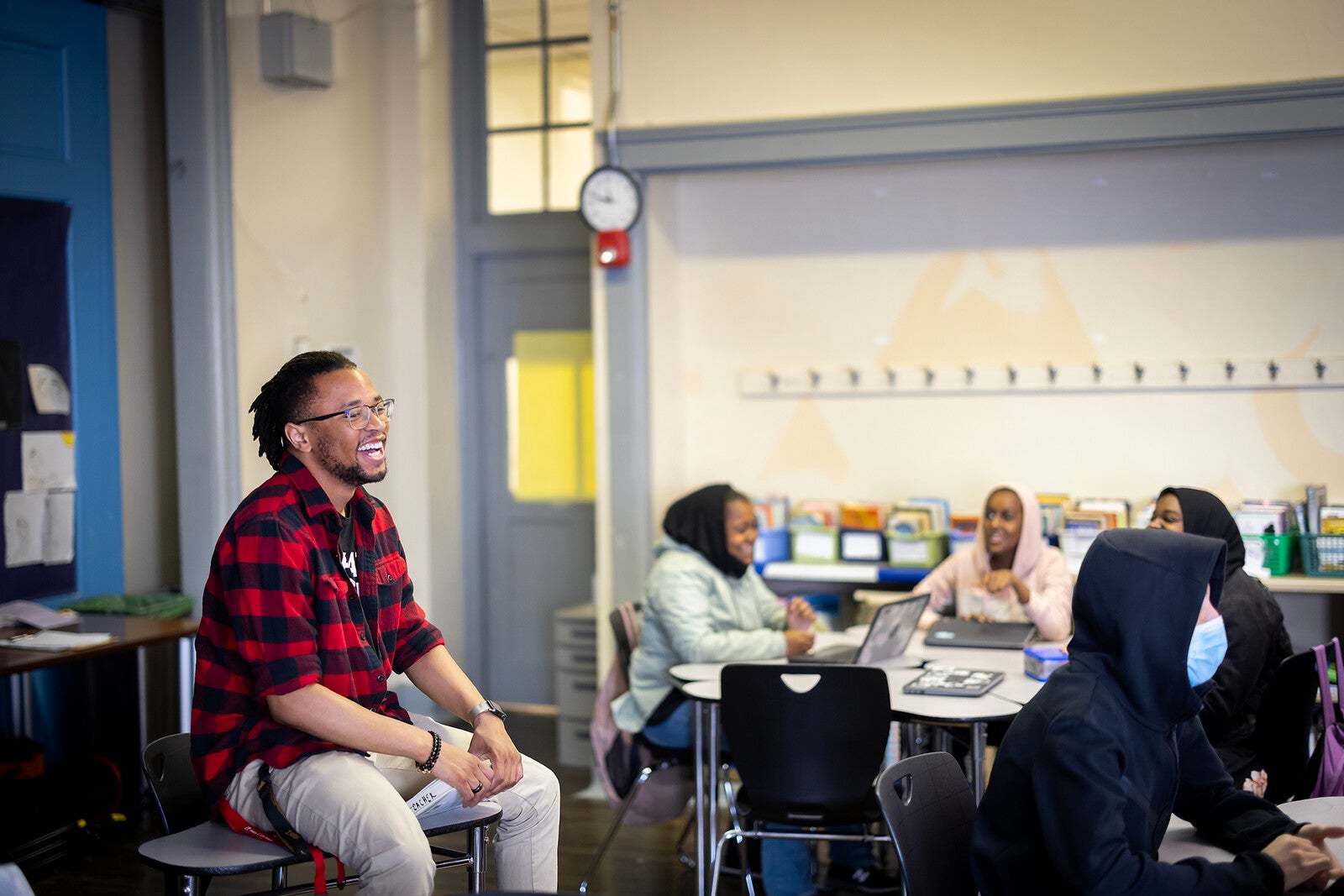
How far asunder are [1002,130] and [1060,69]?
34 centimetres

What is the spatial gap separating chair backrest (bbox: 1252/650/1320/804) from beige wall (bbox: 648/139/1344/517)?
170 cm

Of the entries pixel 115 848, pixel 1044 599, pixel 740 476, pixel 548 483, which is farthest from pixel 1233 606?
pixel 115 848

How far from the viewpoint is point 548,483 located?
231 inches

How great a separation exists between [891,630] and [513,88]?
355 cm

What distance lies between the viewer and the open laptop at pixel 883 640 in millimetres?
3512

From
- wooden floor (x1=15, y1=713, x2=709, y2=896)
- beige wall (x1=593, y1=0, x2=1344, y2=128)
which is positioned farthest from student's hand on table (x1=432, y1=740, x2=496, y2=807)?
beige wall (x1=593, y1=0, x2=1344, y2=128)

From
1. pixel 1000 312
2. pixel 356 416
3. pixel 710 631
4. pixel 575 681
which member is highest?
pixel 1000 312

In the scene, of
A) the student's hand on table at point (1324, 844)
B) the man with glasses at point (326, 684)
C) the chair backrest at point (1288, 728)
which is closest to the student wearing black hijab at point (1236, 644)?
the chair backrest at point (1288, 728)

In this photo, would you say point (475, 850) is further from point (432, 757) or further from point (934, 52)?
point (934, 52)

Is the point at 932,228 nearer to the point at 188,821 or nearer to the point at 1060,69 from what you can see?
the point at 1060,69

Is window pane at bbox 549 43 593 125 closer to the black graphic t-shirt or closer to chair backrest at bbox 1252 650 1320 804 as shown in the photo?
the black graphic t-shirt

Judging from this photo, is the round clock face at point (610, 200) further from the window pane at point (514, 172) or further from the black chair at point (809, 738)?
the black chair at point (809, 738)

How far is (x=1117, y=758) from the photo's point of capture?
6.37 ft

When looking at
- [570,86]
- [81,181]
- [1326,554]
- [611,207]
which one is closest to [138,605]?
[81,181]
